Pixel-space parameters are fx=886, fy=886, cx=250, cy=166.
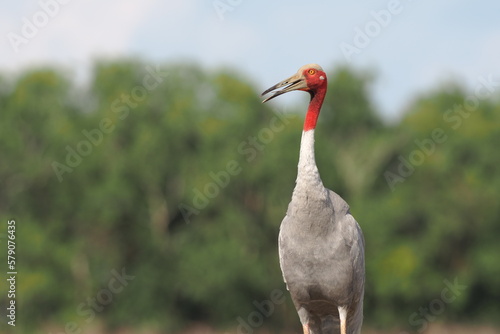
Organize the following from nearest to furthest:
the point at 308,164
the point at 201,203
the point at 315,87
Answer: the point at 308,164
the point at 315,87
the point at 201,203

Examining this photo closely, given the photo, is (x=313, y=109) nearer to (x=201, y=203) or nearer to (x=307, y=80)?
(x=307, y=80)

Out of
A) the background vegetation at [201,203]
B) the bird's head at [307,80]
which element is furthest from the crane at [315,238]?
the background vegetation at [201,203]

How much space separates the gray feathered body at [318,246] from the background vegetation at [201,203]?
1094 inches

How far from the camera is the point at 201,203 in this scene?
126 feet

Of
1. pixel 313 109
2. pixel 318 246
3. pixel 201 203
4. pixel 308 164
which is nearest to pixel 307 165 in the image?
pixel 308 164

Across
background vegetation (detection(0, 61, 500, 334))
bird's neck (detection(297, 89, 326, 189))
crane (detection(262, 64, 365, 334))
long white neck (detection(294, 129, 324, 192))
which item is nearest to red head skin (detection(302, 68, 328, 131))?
crane (detection(262, 64, 365, 334))

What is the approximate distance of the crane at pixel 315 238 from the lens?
8.25 m

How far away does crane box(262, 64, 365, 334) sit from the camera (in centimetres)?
825

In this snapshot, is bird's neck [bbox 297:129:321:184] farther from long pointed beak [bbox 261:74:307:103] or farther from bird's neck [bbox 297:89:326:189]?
long pointed beak [bbox 261:74:307:103]

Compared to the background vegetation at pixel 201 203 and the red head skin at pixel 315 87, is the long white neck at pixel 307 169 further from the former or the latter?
the background vegetation at pixel 201 203

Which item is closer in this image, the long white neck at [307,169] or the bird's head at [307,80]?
the long white neck at [307,169]

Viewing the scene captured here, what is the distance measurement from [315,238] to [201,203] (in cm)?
3018

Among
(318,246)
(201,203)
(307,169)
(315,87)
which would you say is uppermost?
(201,203)

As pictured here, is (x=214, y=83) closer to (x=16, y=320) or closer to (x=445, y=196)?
(x=445, y=196)
